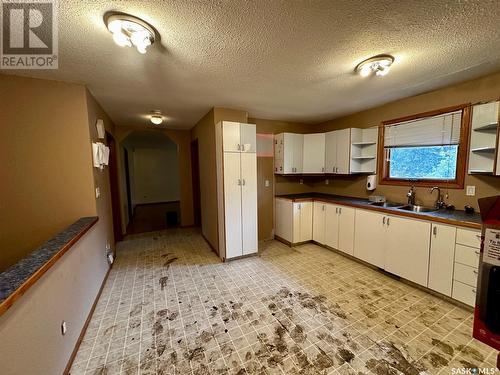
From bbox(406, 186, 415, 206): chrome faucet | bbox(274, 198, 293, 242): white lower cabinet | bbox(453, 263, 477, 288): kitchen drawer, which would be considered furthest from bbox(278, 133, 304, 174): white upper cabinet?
bbox(453, 263, 477, 288): kitchen drawer

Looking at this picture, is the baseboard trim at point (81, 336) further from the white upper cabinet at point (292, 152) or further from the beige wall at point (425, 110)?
the beige wall at point (425, 110)

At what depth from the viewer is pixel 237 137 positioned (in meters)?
3.06

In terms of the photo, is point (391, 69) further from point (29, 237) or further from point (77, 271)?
point (29, 237)

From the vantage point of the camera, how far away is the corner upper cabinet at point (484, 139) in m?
2.07

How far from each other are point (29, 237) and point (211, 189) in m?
2.23

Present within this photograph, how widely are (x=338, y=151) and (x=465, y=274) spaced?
2300 mm

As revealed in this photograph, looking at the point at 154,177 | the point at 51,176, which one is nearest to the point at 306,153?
the point at 51,176

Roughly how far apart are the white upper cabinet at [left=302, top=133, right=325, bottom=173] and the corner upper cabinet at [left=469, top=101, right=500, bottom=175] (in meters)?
2.01

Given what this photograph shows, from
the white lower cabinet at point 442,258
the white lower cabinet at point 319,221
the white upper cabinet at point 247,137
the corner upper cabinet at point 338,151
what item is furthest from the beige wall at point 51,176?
the corner upper cabinet at point 338,151

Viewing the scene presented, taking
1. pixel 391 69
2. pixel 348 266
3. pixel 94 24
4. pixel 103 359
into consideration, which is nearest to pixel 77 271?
pixel 103 359

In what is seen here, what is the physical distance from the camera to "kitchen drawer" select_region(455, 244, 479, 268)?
6.24 feet

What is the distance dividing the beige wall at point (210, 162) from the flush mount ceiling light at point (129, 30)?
1738 millimetres

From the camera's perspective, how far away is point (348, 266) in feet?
9.63

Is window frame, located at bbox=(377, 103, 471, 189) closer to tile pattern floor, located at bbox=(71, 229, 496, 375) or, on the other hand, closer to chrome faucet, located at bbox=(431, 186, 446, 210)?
chrome faucet, located at bbox=(431, 186, 446, 210)
